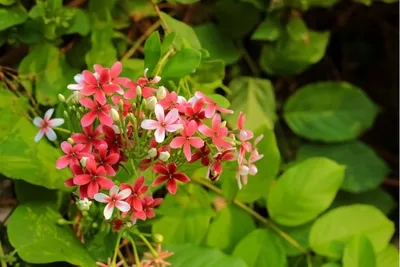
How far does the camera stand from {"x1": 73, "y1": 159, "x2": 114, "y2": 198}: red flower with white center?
67 centimetres

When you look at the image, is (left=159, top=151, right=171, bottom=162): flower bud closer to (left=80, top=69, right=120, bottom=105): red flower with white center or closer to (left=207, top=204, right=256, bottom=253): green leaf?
(left=80, top=69, right=120, bottom=105): red flower with white center

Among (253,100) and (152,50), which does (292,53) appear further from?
(152,50)

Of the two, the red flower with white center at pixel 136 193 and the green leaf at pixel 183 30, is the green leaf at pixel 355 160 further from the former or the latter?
the red flower with white center at pixel 136 193

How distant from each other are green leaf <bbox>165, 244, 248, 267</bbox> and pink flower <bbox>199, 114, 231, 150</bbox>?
0.72 feet

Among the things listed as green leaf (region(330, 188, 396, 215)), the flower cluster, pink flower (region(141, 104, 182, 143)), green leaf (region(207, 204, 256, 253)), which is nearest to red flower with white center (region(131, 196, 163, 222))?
the flower cluster

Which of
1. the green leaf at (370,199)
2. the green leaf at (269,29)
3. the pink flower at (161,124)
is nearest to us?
the pink flower at (161,124)

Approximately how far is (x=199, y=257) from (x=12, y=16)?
47 centimetres

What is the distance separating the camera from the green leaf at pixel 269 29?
1.10 m

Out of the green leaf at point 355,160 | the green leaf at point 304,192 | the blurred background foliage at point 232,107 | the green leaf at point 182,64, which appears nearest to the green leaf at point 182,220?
the blurred background foliage at point 232,107

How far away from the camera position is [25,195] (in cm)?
85

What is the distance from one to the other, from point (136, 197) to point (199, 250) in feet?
0.66

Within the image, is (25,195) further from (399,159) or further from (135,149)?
(399,159)

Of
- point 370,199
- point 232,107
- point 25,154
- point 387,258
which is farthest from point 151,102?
point 370,199

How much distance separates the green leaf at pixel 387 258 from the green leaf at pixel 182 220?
0.32 m
